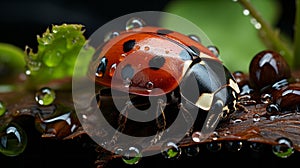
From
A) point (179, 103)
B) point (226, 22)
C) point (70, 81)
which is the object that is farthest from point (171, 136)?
point (226, 22)

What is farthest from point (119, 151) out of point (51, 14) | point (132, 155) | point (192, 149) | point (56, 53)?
point (51, 14)

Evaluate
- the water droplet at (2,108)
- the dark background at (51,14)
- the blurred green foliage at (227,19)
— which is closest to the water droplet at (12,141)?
the water droplet at (2,108)

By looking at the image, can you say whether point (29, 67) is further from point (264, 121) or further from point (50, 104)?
point (264, 121)

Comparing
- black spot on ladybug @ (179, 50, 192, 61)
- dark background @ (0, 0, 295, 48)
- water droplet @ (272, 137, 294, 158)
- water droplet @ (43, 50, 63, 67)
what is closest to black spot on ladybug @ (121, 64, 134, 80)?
black spot on ladybug @ (179, 50, 192, 61)

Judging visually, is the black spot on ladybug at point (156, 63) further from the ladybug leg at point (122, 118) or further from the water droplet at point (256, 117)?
the water droplet at point (256, 117)

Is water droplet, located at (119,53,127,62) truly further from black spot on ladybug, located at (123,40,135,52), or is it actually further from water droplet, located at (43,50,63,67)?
water droplet, located at (43,50,63,67)

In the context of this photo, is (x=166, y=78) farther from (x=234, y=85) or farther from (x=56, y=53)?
(x=56, y=53)
